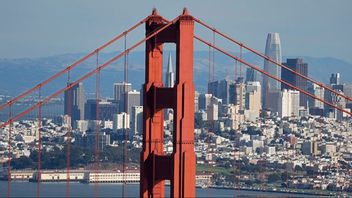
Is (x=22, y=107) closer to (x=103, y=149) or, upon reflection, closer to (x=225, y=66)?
(x=103, y=149)

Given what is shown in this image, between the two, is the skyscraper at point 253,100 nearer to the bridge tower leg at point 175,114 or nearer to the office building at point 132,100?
the office building at point 132,100

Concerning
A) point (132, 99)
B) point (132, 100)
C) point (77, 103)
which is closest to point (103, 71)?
point (77, 103)

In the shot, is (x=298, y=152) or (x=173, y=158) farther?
(x=298, y=152)

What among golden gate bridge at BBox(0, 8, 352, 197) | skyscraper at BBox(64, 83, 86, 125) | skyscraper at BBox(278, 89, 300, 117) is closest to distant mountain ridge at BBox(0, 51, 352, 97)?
skyscraper at BBox(64, 83, 86, 125)

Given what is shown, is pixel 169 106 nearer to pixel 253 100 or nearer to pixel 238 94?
pixel 253 100

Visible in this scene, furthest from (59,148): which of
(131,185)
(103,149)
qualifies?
(131,185)

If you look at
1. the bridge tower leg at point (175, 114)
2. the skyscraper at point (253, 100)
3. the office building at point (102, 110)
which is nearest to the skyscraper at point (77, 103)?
the office building at point (102, 110)
